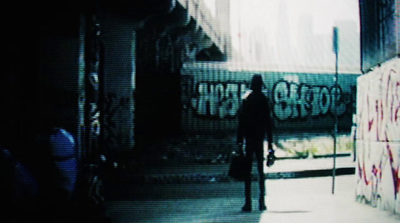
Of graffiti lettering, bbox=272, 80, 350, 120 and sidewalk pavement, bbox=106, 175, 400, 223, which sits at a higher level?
graffiti lettering, bbox=272, 80, 350, 120

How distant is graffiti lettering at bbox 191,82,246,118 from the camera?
20297mm

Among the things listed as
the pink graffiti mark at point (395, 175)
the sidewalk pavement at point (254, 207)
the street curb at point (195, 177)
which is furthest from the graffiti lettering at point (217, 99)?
the pink graffiti mark at point (395, 175)

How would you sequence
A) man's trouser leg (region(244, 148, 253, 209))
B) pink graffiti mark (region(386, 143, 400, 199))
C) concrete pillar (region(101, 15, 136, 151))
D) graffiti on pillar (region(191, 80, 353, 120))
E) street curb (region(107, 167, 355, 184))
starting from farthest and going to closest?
graffiti on pillar (region(191, 80, 353, 120))
concrete pillar (region(101, 15, 136, 151))
street curb (region(107, 167, 355, 184))
man's trouser leg (region(244, 148, 253, 209))
pink graffiti mark (region(386, 143, 400, 199))

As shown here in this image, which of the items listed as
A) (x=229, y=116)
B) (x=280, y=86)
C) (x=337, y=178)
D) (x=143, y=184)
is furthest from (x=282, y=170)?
(x=280, y=86)

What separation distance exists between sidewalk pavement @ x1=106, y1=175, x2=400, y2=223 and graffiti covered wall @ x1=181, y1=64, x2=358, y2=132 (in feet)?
41.2

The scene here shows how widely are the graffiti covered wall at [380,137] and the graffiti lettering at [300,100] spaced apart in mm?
15928

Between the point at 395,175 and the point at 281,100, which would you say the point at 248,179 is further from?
the point at 281,100

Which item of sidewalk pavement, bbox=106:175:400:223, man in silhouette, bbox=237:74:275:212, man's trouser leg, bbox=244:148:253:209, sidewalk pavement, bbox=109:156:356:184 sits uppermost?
man in silhouette, bbox=237:74:275:212

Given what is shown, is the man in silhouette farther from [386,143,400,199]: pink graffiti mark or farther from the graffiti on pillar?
the graffiti on pillar

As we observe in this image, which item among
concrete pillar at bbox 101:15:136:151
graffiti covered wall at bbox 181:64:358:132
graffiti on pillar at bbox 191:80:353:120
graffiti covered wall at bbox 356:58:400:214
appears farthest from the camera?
graffiti on pillar at bbox 191:80:353:120

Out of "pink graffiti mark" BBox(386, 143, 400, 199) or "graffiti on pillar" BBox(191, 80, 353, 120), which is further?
"graffiti on pillar" BBox(191, 80, 353, 120)

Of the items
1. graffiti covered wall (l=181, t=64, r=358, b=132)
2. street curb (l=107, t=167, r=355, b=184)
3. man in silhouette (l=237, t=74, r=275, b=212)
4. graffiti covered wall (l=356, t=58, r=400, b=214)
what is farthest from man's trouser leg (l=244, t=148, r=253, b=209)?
graffiti covered wall (l=181, t=64, r=358, b=132)

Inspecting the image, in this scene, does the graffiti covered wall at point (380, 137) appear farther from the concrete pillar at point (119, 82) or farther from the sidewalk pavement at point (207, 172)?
the concrete pillar at point (119, 82)

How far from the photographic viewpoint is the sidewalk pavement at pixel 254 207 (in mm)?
4824
